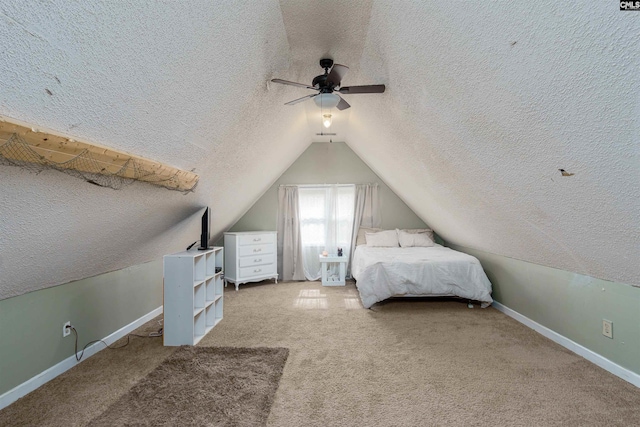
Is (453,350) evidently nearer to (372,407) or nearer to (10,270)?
(372,407)

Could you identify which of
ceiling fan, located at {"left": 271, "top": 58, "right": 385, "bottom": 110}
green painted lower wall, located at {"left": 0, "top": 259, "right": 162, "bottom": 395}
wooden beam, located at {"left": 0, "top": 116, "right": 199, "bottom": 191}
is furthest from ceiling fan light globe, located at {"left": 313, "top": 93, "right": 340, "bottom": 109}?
green painted lower wall, located at {"left": 0, "top": 259, "right": 162, "bottom": 395}

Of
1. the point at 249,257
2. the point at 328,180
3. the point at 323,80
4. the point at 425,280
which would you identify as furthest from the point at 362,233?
the point at 323,80

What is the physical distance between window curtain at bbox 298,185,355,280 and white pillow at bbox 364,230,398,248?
1.51 feet

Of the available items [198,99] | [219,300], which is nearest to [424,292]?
[219,300]

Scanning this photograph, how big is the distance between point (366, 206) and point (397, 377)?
11.0 ft

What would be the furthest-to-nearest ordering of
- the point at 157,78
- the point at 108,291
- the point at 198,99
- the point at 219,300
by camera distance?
the point at 219,300
the point at 108,291
the point at 198,99
the point at 157,78

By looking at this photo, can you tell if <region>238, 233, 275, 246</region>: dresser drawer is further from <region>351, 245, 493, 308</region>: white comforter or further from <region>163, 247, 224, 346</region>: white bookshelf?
<region>351, 245, 493, 308</region>: white comforter

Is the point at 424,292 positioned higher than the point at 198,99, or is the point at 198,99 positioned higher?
the point at 198,99

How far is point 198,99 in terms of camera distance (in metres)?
1.67

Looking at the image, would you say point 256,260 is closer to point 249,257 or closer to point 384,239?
point 249,257

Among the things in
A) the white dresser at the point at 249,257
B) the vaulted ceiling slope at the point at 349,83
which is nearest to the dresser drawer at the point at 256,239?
the white dresser at the point at 249,257

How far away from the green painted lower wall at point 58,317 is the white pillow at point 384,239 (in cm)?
313

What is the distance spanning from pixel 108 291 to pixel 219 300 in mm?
999

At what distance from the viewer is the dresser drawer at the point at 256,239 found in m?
4.30
